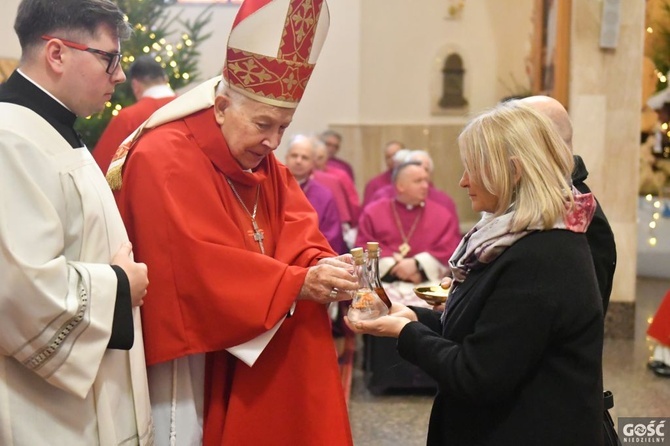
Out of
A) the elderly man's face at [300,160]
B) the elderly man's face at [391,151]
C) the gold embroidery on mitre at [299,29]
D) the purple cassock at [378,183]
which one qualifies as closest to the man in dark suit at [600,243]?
the gold embroidery on mitre at [299,29]

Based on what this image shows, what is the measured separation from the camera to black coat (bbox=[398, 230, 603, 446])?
6.45ft

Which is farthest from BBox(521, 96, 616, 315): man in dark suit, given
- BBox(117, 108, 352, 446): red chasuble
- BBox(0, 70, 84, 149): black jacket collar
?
BBox(0, 70, 84, 149): black jacket collar

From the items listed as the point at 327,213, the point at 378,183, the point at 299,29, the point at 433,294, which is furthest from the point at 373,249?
the point at 378,183

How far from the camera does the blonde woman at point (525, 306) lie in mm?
1971

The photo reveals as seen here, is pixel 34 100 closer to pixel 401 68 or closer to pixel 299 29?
pixel 299 29

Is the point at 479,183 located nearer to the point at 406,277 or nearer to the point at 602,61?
the point at 406,277

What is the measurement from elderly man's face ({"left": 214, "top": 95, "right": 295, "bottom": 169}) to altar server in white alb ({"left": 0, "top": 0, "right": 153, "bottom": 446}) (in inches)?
16.7

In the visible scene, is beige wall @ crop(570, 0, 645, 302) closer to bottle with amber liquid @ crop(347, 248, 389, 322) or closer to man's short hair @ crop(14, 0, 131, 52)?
bottle with amber liquid @ crop(347, 248, 389, 322)

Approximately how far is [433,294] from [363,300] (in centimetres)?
34

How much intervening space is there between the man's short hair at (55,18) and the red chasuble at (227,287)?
0.48 meters

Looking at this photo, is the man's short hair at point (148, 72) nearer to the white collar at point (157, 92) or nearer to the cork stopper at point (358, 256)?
the white collar at point (157, 92)

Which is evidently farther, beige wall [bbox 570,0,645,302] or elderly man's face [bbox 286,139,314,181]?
elderly man's face [bbox 286,139,314,181]

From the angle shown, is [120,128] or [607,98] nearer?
[120,128]

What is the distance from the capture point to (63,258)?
1.92m
